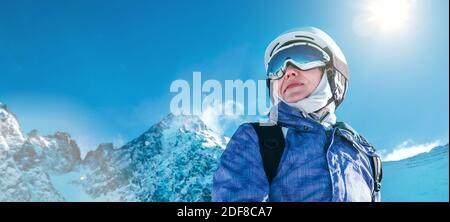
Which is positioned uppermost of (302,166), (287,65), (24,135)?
(287,65)

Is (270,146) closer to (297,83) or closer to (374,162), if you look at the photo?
(297,83)

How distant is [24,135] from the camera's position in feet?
12.2

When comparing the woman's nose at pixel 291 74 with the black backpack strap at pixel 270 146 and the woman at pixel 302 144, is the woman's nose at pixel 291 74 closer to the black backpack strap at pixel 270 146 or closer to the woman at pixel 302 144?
the woman at pixel 302 144

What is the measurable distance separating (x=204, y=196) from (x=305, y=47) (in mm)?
979

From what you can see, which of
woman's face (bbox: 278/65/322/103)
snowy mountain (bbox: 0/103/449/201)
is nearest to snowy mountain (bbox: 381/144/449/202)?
snowy mountain (bbox: 0/103/449/201)

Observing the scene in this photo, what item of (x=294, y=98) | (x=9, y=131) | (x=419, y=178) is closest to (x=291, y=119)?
(x=294, y=98)

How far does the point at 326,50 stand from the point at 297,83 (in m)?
0.24

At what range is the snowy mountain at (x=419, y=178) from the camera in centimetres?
362

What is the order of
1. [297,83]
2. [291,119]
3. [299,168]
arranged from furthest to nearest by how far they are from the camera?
[297,83]
[291,119]
[299,168]

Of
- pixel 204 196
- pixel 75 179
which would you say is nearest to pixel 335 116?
pixel 204 196

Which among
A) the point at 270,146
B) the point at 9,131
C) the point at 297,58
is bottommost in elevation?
the point at 270,146

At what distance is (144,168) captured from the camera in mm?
3832

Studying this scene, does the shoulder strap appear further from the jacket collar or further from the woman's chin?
the woman's chin
